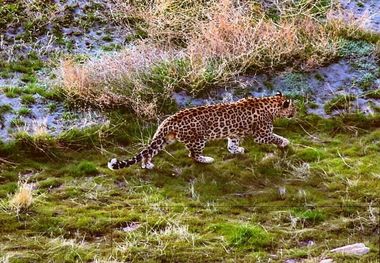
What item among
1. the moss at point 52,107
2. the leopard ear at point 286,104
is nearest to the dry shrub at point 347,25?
the leopard ear at point 286,104

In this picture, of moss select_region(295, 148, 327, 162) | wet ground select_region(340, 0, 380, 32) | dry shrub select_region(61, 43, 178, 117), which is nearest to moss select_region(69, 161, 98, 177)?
dry shrub select_region(61, 43, 178, 117)

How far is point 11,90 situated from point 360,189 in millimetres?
5860

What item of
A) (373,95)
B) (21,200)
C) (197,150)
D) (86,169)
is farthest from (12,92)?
(373,95)

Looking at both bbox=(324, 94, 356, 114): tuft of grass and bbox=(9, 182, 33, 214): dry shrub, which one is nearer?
bbox=(9, 182, 33, 214): dry shrub

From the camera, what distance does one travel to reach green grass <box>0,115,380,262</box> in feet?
28.1

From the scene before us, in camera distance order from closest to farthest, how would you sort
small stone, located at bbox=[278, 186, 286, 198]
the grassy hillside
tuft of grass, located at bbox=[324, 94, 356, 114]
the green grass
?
the green grass < the grassy hillside < small stone, located at bbox=[278, 186, 286, 198] < tuft of grass, located at bbox=[324, 94, 356, 114]

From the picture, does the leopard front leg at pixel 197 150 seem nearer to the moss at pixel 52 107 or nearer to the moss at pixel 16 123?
the moss at pixel 52 107

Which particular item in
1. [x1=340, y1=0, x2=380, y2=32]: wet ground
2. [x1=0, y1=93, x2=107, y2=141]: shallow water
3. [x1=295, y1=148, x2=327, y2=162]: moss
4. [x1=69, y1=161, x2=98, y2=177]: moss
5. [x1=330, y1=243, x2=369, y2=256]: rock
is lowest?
[x1=69, y1=161, x2=98, y2=177]: moss

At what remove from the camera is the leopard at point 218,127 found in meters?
10.6

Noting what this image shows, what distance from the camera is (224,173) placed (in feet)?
34.9

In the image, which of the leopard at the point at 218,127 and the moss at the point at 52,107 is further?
the moss at the point at 52,107

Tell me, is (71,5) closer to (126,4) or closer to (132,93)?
(126,4)

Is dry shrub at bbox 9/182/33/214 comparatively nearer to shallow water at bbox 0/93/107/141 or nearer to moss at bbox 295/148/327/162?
shallow water at bbox 0/93/107/141

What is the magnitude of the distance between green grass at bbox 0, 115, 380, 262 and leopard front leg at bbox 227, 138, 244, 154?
8cm
